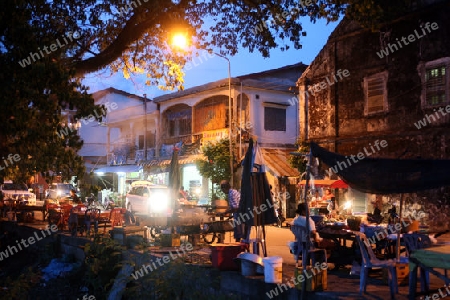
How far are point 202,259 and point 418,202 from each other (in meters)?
9.96

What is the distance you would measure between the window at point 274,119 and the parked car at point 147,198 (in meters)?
7.26

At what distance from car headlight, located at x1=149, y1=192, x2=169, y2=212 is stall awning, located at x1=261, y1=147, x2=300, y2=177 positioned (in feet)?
19.0

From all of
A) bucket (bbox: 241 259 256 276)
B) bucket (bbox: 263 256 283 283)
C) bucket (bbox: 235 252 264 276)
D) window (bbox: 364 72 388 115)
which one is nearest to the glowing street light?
bucket (bbox: 235 252 264 276)

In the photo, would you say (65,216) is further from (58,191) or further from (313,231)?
(58,191)

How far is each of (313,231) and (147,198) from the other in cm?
1619

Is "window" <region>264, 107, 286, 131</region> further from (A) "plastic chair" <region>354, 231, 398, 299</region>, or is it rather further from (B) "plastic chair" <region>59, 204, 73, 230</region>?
(A) "plastic chair" <region>354, 231, 398, 299</region>

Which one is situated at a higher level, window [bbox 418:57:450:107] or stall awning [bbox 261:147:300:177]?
window [bbox 418:57:450:107]

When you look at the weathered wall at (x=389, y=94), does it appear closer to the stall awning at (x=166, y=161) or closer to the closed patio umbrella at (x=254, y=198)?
the stall awning at (x=166, y=161)

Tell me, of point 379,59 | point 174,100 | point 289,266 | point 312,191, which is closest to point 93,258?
point 289,266

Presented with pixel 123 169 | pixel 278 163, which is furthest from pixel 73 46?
pixel 123 169

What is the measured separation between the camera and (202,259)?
10641 mm

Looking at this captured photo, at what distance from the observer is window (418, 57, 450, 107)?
636 inches

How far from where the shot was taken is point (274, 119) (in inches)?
1086

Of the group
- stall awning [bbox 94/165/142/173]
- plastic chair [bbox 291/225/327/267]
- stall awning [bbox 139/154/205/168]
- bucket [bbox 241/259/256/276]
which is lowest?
bucket [bbox 241/259/256/276]
